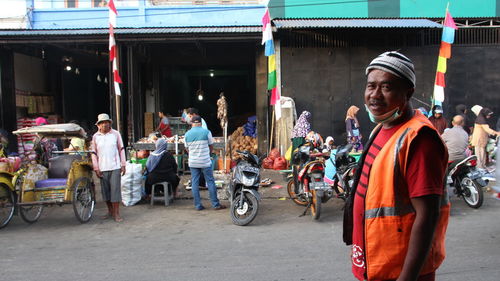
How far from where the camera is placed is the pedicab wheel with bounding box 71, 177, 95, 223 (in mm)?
6848

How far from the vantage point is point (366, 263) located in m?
2.01

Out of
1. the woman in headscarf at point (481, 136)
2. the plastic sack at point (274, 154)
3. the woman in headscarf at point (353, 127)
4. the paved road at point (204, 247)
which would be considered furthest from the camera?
the plastic sack at point (274, 154)

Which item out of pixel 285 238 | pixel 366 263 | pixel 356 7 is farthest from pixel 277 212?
pixel 356 7

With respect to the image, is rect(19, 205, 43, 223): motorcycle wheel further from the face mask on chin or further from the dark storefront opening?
the dark storefront opening

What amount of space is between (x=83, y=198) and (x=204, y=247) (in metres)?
2.62

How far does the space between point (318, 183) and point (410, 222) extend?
5175 millimetres

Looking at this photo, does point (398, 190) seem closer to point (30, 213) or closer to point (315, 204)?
point (315, 204)

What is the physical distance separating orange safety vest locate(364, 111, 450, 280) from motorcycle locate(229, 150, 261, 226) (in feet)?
15.9

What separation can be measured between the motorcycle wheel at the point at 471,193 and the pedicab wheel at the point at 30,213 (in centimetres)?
731

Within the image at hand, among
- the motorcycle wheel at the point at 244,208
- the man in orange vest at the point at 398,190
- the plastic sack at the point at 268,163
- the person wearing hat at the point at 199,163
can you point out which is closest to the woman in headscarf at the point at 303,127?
the plastic sack at the point at 268,163

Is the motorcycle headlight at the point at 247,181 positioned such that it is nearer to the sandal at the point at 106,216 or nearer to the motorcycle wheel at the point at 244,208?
the motorcycle wheel at the point at 244,208

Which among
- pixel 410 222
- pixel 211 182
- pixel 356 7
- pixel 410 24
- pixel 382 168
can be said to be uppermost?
pixel 356 7

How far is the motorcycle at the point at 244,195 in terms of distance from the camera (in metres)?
6.79

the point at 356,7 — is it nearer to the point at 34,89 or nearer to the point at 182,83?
the point at 182,83
